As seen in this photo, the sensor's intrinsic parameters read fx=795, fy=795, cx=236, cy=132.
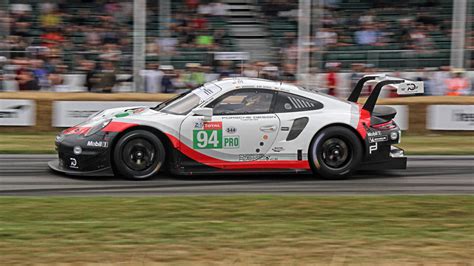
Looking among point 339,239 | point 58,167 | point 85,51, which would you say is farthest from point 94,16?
point 339,239

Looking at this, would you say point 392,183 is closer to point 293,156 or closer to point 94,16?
point 293,156

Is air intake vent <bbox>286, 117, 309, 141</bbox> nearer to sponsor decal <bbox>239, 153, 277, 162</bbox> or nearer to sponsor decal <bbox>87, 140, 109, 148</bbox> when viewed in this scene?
sponsor decal <bbox>239, 153, 277, 162</bbox>

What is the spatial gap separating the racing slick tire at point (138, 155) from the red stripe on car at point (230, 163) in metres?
0.24

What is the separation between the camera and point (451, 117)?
55.3 ft

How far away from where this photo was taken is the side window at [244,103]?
34.6 feet

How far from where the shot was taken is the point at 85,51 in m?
19.5

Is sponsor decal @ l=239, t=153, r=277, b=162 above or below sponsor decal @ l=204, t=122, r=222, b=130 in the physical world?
below

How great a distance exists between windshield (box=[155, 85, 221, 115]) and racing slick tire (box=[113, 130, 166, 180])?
1.75 feet

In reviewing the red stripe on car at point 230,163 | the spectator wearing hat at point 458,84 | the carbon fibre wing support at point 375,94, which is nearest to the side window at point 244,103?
the red stripe on car at point 230,163

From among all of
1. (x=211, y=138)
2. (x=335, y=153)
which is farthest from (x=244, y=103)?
(x=335, y=153)

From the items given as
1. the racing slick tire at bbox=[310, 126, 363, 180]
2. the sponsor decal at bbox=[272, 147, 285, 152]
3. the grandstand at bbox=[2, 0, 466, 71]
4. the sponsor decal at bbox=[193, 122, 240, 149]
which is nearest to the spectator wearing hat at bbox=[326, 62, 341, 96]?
the grandstand at bbox=[2, 0, 466, 71]

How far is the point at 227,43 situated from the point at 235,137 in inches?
454

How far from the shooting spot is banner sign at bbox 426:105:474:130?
1681 centimetres

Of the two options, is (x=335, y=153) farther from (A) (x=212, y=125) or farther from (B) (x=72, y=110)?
(B) (x=72, y=110)
